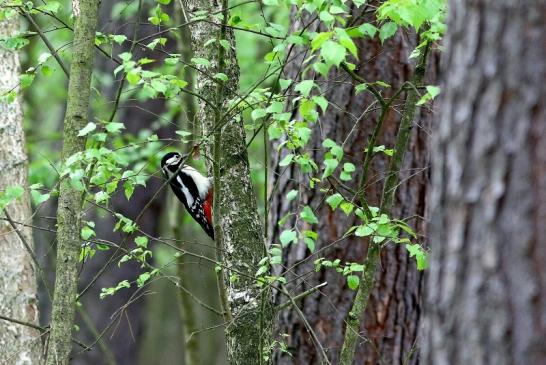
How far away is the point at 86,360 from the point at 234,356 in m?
7.54

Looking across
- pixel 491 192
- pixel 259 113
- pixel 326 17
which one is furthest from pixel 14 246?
pixel 491 192

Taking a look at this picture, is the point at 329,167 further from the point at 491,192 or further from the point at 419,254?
the point at 491,192

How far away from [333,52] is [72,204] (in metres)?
1.48

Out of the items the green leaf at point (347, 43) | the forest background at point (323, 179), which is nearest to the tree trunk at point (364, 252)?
the forest background at point (323, 179)

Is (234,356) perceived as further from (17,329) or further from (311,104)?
(17,329)

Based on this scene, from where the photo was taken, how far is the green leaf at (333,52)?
98.6 inches

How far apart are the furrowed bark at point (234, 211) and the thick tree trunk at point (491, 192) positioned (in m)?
1.88

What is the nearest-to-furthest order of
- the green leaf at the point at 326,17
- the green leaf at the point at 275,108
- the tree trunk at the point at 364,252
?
the green leaf at the point at 326,17
the green leaf at the point at 275,108
the tree trunk at the point at 364,252

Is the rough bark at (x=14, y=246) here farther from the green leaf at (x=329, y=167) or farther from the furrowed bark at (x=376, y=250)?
the green leaf at (x=329, y=167)

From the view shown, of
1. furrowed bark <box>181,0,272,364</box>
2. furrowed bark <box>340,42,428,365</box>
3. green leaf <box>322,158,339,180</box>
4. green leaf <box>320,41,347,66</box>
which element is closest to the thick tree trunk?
green leaf <box>320,41,347,66</box>

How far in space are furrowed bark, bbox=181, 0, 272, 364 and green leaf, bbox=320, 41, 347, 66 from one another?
119cm

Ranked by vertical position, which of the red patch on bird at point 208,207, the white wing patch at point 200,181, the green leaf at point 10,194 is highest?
the white wing patch at point 200,181

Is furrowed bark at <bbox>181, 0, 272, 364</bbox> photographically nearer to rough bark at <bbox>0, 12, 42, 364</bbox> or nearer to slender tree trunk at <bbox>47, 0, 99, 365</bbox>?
slender tree trunk at <bbox>47, 0, 99, 365</bbox>

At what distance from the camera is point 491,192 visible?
178 centimetres
